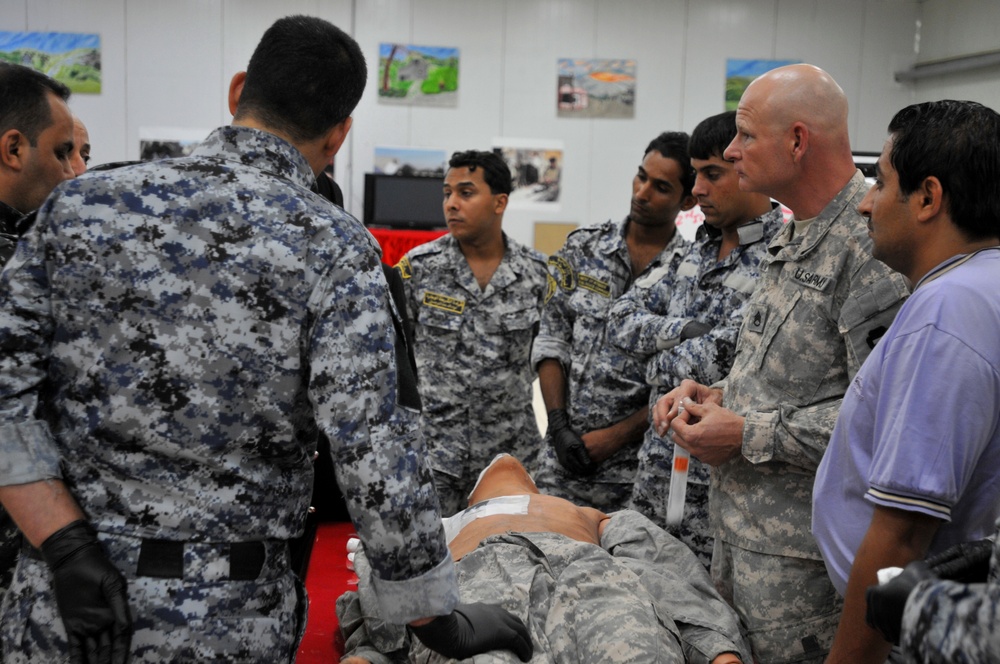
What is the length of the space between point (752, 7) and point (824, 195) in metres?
7.82

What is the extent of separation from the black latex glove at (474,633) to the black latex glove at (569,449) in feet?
4.63

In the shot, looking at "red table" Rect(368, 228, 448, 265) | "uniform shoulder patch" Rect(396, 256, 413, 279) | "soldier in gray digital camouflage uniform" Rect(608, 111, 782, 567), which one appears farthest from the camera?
"red table" Rect(368, 228, 448, 265)

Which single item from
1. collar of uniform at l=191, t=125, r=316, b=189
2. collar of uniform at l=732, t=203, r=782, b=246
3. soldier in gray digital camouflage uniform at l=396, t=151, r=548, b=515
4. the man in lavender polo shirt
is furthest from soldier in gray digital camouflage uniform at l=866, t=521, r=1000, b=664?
soldier in gray digital camouflage uniform at l=396, t=151, r=548, b=515

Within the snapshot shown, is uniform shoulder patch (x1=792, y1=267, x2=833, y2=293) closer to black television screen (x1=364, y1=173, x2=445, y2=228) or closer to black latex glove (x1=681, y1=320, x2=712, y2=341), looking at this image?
black latex glove (x1=681, y1=320, x2=712, y2=341)

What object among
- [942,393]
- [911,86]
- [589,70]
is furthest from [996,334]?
[911,86]

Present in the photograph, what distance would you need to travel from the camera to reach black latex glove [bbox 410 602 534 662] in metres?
1.38

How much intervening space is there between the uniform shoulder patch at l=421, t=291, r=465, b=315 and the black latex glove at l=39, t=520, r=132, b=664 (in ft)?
7.62

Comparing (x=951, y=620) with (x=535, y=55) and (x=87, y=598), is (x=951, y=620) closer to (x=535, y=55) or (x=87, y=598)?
(x=87, y=598)

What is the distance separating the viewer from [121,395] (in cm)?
129

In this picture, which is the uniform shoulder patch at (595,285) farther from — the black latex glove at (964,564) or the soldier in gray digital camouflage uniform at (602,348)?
the black latex glove at (964,564)

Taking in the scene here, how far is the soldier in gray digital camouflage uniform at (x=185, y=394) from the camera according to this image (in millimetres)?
1284

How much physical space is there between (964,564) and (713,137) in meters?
1.69

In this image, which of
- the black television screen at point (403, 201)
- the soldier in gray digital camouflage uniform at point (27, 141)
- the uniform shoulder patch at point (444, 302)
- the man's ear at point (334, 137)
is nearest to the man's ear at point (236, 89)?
the man's ear at point (334, 137)

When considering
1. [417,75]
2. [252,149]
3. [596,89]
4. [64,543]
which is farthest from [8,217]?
[596,89]
